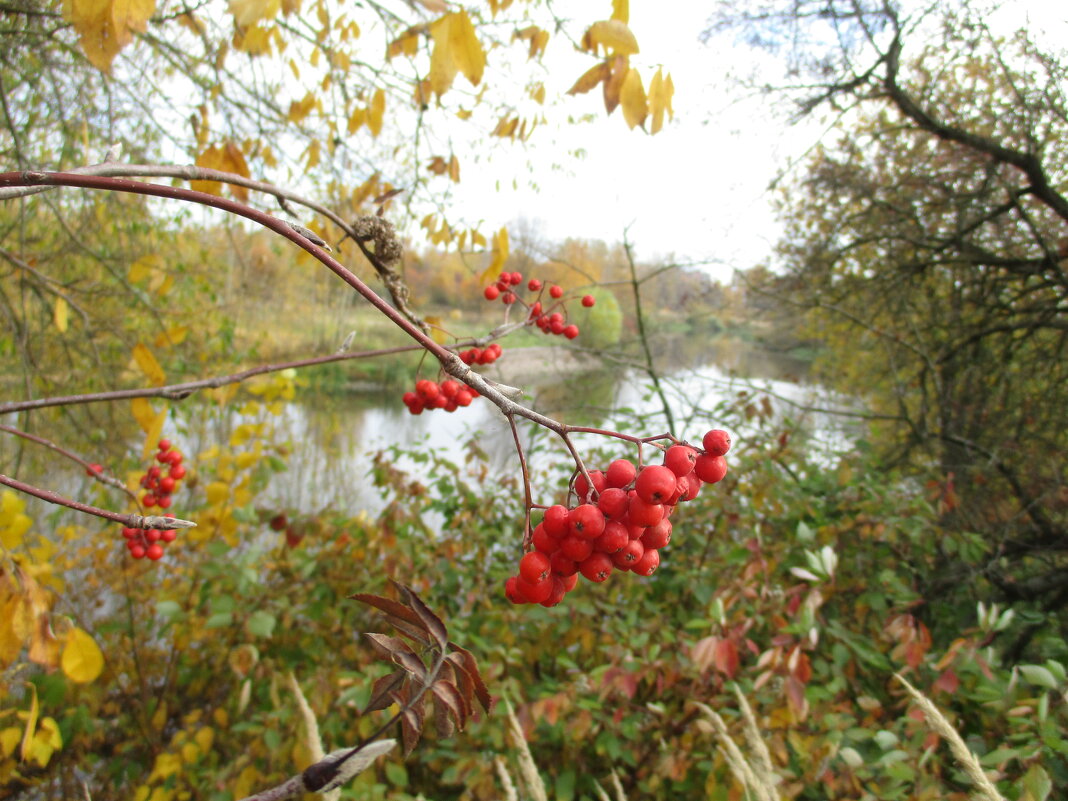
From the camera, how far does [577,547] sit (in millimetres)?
563

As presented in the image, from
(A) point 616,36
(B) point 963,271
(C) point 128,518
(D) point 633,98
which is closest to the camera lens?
(C) point 128,518

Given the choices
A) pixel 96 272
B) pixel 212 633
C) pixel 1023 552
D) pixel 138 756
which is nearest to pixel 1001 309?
pixel 1023 552

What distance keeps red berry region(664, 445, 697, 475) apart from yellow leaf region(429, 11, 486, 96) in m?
0.84

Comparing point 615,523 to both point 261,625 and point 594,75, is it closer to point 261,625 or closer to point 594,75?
point 594,75

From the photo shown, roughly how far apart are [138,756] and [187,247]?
4.43 meters

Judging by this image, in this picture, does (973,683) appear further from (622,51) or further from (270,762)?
(270,762)

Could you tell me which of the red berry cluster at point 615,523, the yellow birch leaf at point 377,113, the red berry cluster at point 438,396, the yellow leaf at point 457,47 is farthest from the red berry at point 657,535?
the yellow birch leaf at point 377,113

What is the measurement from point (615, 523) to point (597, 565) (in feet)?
0.16

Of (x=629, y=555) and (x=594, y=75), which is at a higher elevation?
(x=594, y=75)

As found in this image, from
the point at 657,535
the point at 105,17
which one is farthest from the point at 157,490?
the point at 657,535

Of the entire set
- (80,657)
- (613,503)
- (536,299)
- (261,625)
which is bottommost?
(261,625)

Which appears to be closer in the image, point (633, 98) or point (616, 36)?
point (616, 36)

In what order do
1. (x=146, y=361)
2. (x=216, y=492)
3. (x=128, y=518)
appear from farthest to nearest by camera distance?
(x=216, y=492) → (x=146, y=361) → (x=128, y=518)

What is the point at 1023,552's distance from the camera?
255 centimetres
